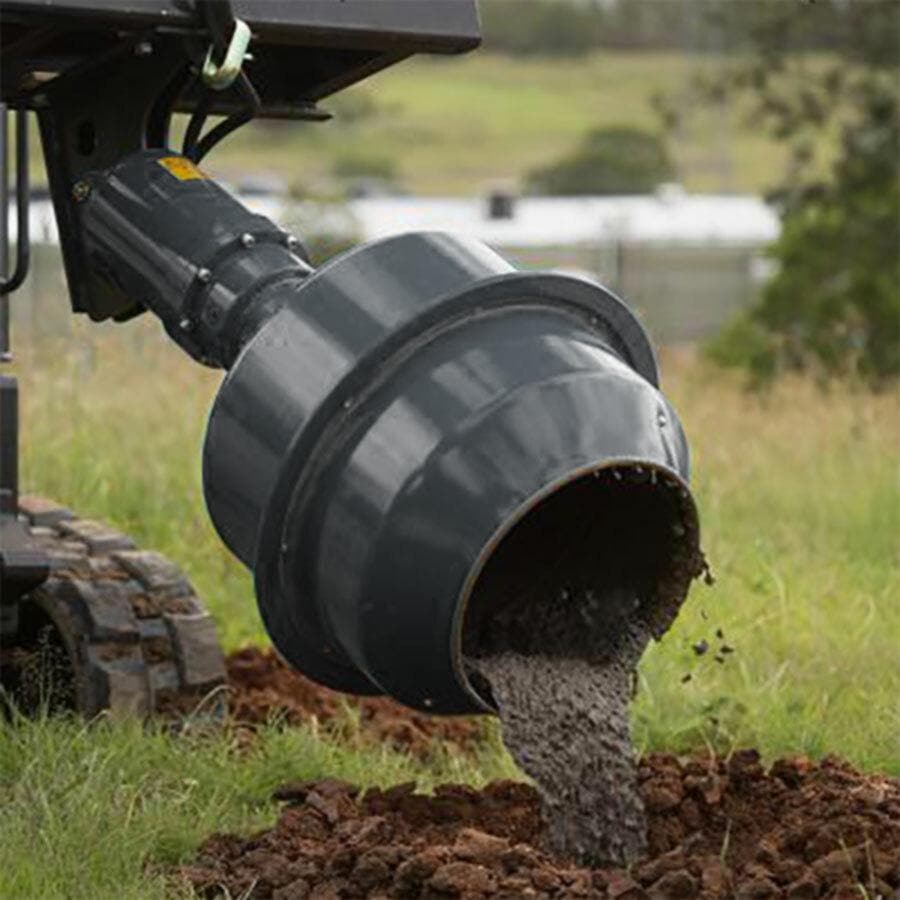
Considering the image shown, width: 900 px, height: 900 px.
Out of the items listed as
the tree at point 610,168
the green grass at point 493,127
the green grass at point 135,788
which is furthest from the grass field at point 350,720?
the green grass at point 493,127

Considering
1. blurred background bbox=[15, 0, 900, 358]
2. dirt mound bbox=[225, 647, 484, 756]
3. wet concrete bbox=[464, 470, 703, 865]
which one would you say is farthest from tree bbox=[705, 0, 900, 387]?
wet concrete bbox=[464, 470, 703, 865]

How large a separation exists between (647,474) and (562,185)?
164 feet

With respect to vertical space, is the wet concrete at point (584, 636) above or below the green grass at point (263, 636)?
above

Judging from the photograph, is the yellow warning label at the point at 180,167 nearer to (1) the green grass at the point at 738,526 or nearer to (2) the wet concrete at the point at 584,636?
(2) the wet concrete at the point at 584,636

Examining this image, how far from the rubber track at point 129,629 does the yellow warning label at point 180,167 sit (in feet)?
3.84

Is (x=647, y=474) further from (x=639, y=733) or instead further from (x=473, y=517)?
(x=639, y=733)

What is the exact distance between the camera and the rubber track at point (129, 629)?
545 cm

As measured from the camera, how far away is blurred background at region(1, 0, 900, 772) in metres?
6.15

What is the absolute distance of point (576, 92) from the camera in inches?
3049

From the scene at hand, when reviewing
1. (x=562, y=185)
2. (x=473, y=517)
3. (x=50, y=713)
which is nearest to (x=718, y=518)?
(x=50, y=713)

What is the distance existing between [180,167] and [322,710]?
178 cm

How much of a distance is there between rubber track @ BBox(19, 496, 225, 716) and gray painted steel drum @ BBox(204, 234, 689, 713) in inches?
49.4

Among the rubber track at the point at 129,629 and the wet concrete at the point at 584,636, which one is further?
the rubber track at the point at 129,629

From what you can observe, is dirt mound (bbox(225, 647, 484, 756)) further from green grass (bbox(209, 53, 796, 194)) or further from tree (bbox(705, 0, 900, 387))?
green grass (bbox(209, 53, 796, 194))
